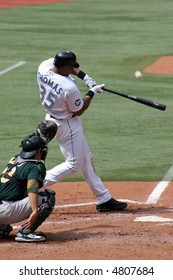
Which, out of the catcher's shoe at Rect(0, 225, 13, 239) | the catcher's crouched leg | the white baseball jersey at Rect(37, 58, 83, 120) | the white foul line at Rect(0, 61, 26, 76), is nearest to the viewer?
the catcher's crouched leg

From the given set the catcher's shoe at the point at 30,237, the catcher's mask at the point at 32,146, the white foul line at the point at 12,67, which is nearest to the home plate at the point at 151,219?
the catcher's shoe at the point at 30,237

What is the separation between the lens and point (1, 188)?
8984 mm

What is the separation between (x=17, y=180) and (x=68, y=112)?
58.0 inches

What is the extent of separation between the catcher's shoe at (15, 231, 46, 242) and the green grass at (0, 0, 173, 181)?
3.25 m

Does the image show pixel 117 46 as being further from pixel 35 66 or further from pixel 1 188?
pixel 1 188

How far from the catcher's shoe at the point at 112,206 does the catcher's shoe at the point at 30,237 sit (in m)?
1.66

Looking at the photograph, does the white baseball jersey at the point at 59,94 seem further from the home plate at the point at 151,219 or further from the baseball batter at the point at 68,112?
the home plate at the point at 151,219

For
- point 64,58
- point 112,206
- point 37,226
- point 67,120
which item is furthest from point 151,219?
point 64,58

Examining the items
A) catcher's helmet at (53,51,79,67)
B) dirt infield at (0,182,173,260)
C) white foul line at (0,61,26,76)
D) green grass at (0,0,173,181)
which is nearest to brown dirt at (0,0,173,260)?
dirt infield at (0,182,173,260)

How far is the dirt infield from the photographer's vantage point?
27.3ft

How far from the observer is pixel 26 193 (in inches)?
356

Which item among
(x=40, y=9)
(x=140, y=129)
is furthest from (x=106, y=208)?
(x=40, y=9)

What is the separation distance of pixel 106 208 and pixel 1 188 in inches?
72.8

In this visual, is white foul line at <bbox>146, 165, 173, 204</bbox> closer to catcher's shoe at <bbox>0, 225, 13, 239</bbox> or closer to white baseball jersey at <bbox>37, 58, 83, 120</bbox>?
white baseball jersey at <bbox>37, 58, 83, 120</bbox>
